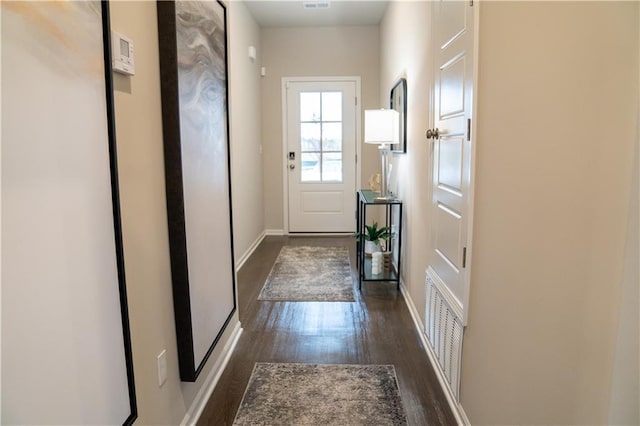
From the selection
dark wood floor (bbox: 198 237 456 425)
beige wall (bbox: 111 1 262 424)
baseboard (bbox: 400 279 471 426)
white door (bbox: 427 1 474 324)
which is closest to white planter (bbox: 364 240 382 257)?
dark wood floor (bbox: 198 237 456 425)

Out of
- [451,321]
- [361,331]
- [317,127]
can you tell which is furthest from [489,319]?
[317,127]

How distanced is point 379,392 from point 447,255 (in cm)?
76

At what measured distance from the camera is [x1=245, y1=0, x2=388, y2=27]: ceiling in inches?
188

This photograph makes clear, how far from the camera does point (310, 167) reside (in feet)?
19.5

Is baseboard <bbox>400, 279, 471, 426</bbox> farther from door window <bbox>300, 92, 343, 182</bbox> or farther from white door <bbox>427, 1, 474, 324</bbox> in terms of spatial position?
door window <bbox>300, 92, 343, 182</bbox>

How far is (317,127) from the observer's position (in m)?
5.83

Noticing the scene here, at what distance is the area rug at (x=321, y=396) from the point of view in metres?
1.97

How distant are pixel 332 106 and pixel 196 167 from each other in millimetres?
4170

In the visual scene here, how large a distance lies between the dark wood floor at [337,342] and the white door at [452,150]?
0.53 metres

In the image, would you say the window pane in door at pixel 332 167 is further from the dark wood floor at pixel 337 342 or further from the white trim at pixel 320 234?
the dark wood floor at pixel 337 342

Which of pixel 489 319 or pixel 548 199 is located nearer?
pixel 548 199

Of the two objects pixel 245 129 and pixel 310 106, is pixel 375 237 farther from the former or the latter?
pixel 310 106

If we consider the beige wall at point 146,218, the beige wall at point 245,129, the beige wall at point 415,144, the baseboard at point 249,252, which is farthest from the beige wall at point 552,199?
the baseboard at point 249,252

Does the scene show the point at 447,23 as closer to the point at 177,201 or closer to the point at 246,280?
the point at 177,201
